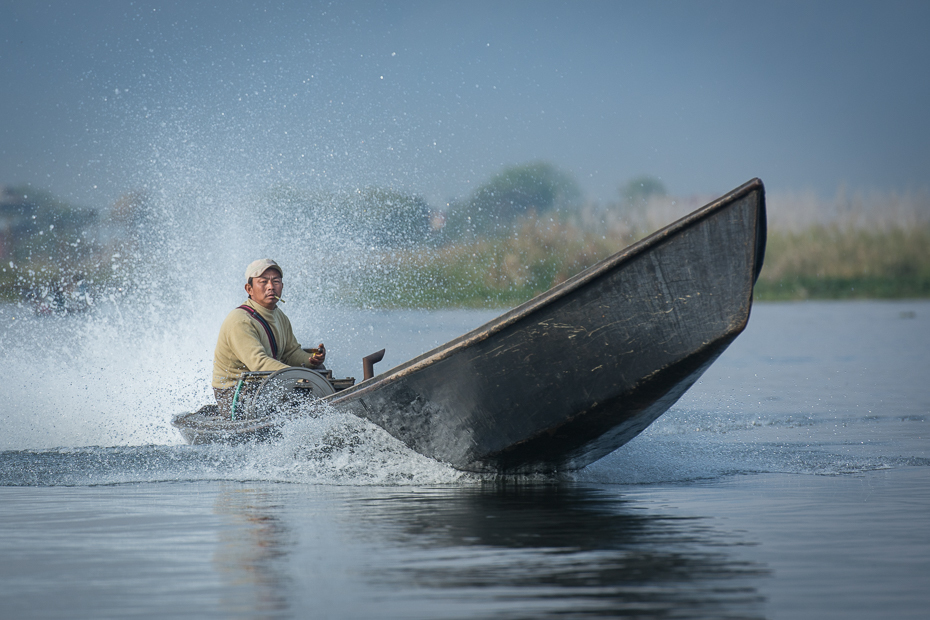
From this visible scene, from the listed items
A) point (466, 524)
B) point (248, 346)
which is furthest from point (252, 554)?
point (248, 346)

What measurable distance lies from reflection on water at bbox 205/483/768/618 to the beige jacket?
192 cm

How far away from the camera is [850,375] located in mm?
15328

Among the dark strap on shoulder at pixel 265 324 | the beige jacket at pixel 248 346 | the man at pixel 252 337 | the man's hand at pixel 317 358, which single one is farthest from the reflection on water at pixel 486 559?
the dark strap on shoulder at pixel 265 324

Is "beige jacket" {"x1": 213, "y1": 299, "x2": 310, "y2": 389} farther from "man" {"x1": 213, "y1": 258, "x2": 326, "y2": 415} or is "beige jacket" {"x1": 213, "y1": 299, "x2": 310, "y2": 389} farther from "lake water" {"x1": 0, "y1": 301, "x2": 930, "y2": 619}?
"lake water" {"x1": 0, "y1": 301, "x2": 930, "y2": 619}

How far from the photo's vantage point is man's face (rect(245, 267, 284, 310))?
26.6 ft

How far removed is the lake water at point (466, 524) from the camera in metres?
3.56

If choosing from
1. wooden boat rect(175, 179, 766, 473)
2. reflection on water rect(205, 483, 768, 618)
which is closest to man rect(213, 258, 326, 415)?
wooden boat rect(175, 179, 766, 473)

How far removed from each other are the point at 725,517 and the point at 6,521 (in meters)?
3.65

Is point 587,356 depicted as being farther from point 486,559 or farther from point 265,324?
point 265,324

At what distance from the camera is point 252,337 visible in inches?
309

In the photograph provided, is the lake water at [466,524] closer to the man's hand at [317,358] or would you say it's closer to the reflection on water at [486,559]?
the reflection on water at [486,559]

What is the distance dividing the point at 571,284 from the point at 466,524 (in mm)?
1578

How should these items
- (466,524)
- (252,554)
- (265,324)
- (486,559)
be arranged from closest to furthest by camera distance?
(486,559)
(252,554)
(466,524)
(265,324)

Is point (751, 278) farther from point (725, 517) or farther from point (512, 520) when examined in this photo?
point (512, 520)
